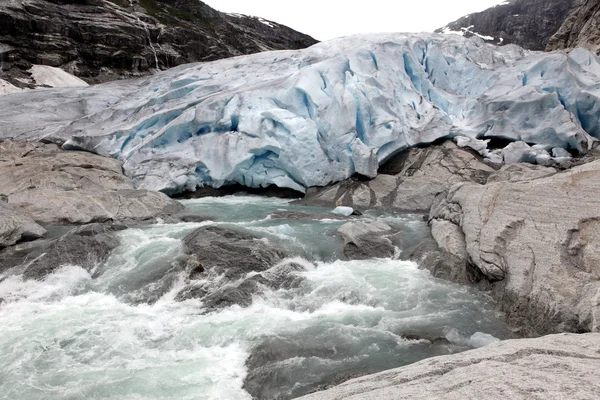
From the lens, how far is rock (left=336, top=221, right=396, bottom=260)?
8.45 m

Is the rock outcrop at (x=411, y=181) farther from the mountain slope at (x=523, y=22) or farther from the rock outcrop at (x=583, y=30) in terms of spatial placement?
the mountain slope at (x=523, y=22)

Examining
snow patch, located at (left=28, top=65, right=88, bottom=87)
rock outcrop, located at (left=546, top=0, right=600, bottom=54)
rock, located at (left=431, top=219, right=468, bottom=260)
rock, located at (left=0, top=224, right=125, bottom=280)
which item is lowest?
rock, located at (left=0, top=224, right=125, bottom=280)

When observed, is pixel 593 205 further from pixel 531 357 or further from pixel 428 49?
pixel 428 49

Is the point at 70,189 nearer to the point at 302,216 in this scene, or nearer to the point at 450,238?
the point at 302,216

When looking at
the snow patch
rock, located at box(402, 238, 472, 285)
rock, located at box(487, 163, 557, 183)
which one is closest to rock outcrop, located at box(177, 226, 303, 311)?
rock, located at box(402, 238, 472, 285)

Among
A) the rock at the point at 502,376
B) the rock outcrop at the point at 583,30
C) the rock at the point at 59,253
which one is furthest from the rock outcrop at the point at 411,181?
the rock outcrop at the point at 583,30

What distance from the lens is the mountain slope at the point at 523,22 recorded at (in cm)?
6138

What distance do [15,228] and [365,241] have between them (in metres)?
7.28

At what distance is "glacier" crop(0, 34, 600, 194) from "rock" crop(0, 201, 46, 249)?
5115 mm

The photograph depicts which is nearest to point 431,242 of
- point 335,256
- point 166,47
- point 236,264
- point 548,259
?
point 335,256

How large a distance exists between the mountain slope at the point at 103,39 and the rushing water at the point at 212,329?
27.3 meters

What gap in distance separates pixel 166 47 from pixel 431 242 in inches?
1405

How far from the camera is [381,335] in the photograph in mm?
5613

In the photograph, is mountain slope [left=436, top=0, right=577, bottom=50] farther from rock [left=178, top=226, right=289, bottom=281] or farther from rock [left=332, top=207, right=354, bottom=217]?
rock [left=178, top=226, right=289, bottom=281]
